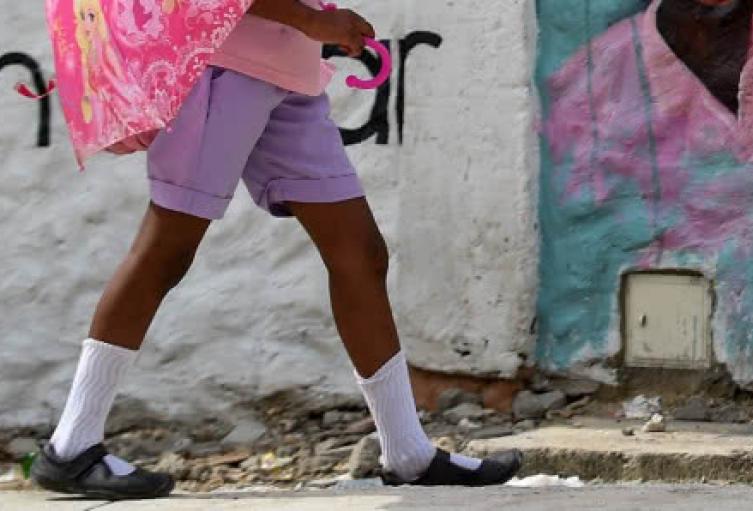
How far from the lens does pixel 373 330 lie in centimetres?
384

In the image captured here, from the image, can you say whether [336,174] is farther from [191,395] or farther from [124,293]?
[191,395]

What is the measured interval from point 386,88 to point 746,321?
3.70 ft

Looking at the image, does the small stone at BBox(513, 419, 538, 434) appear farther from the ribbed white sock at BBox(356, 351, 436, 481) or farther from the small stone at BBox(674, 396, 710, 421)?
the ribbed white sock at BBox(356, 351, 436, 481)

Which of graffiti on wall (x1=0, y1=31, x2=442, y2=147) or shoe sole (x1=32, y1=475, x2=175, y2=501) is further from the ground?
graffiti on wall (x1=0, y1=31, x2=442, y2=147)

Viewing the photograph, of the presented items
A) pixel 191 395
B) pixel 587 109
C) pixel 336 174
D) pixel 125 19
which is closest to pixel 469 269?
pixel 587 109

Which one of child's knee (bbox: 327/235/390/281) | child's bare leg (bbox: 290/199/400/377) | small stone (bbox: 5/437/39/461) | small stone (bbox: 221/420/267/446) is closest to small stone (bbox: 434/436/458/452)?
small stone (bbox: 221/420/267/446)

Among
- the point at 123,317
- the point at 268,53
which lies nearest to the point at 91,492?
the point at 123,317

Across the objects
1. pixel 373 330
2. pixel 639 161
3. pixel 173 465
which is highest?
pixel 639 161

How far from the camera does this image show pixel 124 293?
12.3 ft

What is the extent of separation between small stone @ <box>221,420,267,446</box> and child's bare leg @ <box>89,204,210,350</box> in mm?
1483

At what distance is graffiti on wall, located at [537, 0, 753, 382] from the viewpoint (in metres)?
4.91

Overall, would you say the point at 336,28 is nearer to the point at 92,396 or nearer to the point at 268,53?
the point at 268,53

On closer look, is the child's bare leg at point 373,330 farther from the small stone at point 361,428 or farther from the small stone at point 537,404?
the small stone at point 361,428

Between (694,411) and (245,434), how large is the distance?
1.21m
